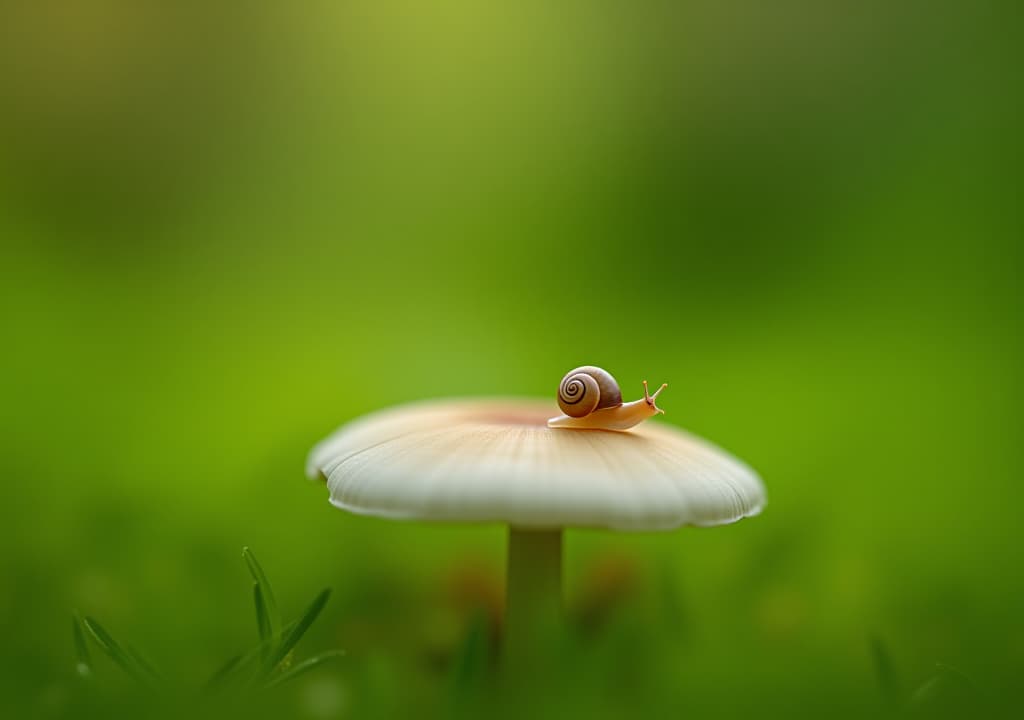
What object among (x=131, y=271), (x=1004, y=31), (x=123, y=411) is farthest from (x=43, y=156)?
(x=1004, y=31)

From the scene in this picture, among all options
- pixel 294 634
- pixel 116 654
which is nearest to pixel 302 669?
pixel 294 634

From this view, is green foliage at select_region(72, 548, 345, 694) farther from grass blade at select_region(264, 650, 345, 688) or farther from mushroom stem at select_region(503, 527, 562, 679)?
mushroom stem at select_region(503, 527, 562, 679)

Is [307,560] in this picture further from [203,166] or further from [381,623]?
[203,166]

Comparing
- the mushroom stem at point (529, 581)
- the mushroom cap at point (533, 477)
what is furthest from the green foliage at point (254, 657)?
the mushroom stem at point (529, 581)

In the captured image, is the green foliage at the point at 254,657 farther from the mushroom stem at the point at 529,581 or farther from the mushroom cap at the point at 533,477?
the mushroom stem at the point at 529,581

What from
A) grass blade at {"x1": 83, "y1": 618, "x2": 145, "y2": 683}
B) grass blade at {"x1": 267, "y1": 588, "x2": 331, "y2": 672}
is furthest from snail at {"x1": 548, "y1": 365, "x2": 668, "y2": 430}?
grass blade at {"x1": 83, "y1": 618, "x2": 145, "y2": 683}

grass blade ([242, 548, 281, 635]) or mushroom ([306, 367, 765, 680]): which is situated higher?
mushroom ([306, 367, 765, 680])

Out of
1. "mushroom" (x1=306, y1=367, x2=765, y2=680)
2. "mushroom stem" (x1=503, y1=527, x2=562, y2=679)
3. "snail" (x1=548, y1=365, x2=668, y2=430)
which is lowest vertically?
"mushroom stem" (x1=503, y1=527, x2=562, y2=679)
